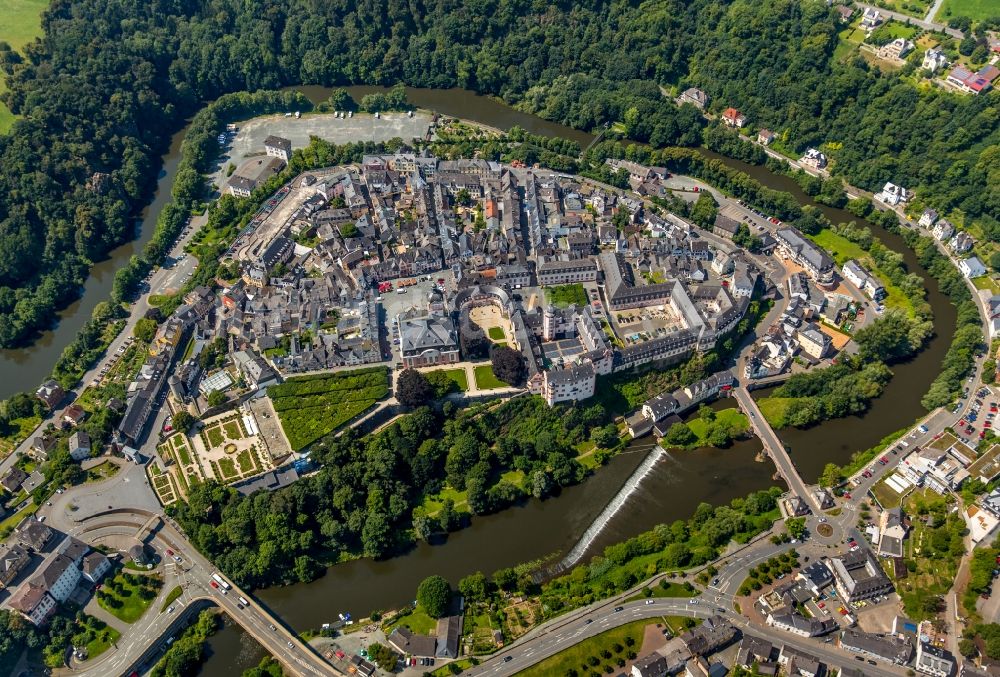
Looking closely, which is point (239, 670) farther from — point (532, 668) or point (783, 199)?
point (783, 199)

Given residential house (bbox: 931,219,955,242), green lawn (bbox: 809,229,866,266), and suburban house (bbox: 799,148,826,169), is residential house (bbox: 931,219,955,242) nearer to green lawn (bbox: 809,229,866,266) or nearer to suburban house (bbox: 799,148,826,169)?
green lawn (bbox: 809,229,866,266)

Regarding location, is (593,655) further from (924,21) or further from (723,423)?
(924,21)

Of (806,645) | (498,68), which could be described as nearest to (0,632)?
(806,645)

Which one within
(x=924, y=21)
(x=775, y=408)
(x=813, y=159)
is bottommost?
(x=775, y=408)

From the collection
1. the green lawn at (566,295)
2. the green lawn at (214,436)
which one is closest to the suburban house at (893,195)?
the green lawn at (566,295)

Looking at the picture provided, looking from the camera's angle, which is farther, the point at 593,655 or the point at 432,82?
the point at 432,82

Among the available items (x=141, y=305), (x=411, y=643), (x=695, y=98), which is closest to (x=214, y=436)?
(x=141, y=305)
